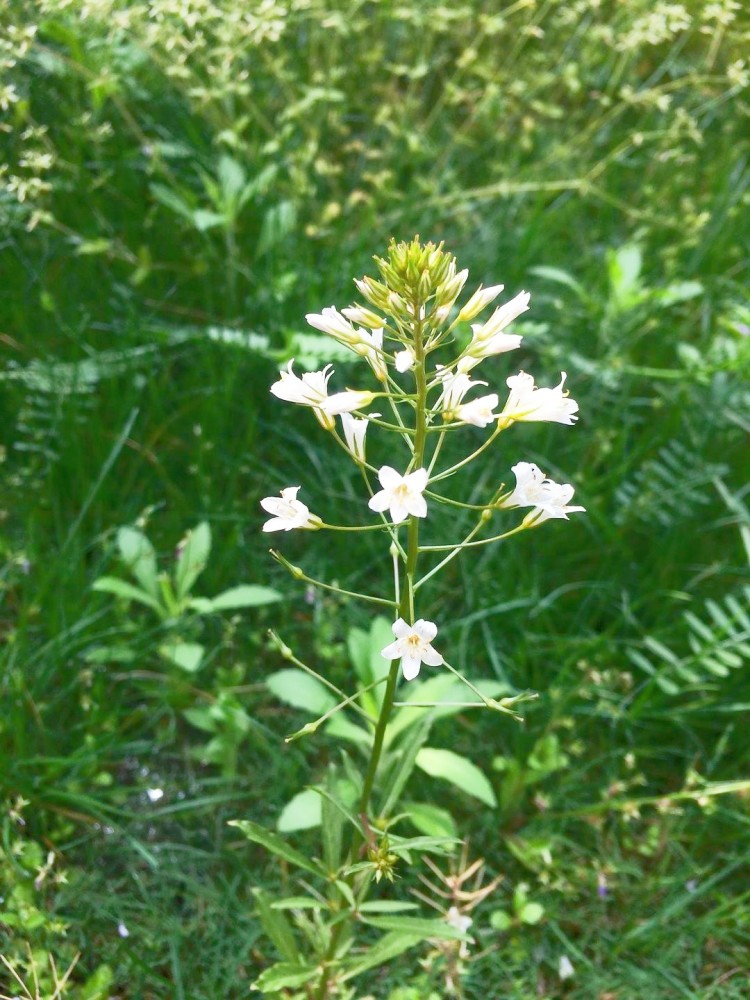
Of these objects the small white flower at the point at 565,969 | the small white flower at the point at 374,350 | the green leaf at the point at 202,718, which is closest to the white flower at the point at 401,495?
the small white flower at the point at 374,350

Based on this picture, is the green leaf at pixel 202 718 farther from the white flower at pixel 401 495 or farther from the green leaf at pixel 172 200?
the green leaf at pixel 172 200

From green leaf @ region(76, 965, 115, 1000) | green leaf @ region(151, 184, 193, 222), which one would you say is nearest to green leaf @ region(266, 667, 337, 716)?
green leaf @ region(76, 965, 115, 1000)

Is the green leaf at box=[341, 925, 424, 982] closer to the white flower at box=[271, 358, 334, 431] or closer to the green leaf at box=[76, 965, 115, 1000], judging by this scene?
the green leaf at box=[76, 965, 115, 1000]

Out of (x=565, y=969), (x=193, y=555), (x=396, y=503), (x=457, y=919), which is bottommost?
(x=565, y=969)

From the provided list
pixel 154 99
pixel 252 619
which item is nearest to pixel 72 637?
pixel 252 619

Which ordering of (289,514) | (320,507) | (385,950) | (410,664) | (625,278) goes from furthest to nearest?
1. (625,278)
2. (320,507)
3. (385,950)
4. (289,514)
5. (410,664)

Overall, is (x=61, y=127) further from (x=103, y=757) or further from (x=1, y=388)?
(x=103, y=757)

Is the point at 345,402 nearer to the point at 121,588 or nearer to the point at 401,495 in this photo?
the point at 401,495

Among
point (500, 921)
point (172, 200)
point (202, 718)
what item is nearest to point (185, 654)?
point (202, 718)
